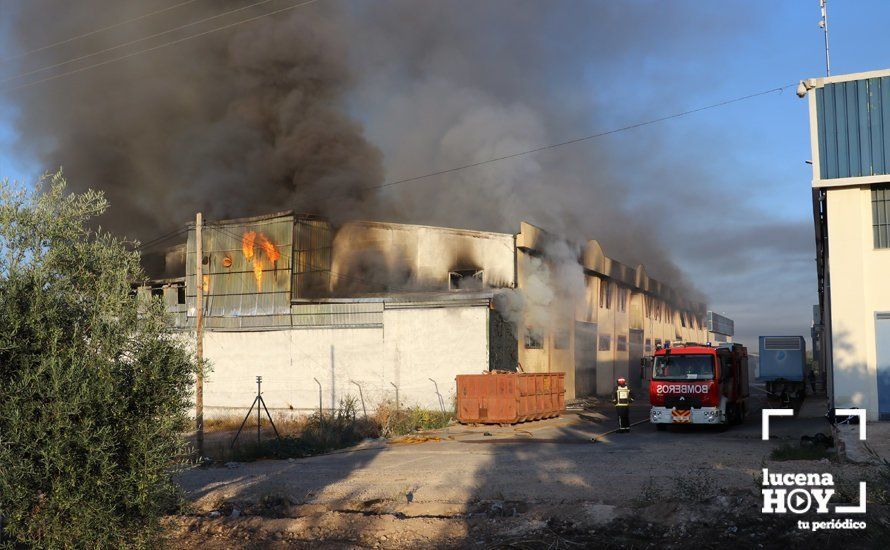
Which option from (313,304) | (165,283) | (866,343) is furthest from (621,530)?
(165,283)

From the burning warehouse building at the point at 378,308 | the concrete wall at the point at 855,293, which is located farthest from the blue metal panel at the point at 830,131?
the burning warehouse building at the point at 378,308

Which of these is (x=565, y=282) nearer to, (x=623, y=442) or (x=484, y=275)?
(x=484, y=275)

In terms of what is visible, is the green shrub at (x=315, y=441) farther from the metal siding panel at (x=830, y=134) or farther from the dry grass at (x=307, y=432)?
the metal siding panel at (x=830, y=134)

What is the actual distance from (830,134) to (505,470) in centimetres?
1022

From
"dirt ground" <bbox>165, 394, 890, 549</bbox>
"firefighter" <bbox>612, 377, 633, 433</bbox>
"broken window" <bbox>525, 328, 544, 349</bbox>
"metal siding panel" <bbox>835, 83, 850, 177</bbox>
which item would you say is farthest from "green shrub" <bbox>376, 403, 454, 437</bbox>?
"metal siding panel" <bbox>835, 83, 850, 177</bbox>

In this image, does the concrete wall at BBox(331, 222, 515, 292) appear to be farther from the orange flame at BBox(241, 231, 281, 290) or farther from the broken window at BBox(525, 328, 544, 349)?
the orange flame at BBox(241, 231, 281, 290)

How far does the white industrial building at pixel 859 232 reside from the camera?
49.5ft

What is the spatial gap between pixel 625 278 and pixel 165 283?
23.6m

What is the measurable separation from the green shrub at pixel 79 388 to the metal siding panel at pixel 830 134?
13813 mm

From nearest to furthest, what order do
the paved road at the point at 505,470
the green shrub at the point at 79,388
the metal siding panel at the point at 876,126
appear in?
the green shrub at the point at 79,388, the paved road at the point at 505,470, the metal siding panel at the point at 876,126

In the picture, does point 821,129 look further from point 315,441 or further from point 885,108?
point 315,441

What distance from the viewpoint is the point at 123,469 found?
23.4ft

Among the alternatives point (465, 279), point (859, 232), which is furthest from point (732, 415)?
point (465, 279)

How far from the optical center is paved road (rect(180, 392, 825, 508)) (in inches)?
411
